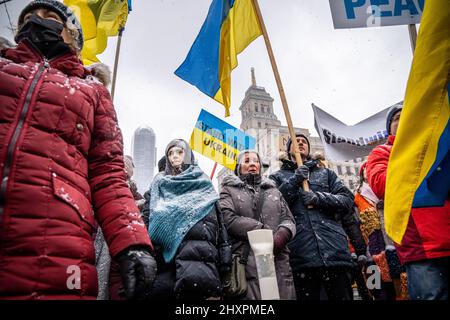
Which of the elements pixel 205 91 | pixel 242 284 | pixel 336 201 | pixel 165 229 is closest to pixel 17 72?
pixel 165 229

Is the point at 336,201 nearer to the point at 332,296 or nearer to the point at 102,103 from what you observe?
the point at 332,296

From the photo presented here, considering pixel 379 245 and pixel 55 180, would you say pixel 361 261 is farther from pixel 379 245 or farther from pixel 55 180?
pixel 55 180

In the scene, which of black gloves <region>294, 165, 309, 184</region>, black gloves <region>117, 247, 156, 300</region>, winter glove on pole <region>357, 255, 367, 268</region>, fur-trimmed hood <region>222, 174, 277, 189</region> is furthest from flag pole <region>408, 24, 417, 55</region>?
black gloves <region>117, 247, 156, 300</region>

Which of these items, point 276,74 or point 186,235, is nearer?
point 186,235

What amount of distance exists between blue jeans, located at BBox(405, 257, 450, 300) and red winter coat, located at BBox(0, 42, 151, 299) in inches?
67.4

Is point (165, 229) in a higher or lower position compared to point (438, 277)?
higher

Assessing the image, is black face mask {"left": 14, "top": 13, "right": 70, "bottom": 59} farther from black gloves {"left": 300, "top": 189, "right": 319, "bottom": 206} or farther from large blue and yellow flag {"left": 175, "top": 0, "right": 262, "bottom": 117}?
large blue and yellow flag {"left": 175, "top": 0, "right": 262, "bottom": 117}

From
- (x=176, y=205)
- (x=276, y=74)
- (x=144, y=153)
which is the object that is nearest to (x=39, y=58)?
(x=176, y=205)

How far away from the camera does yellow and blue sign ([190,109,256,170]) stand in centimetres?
695

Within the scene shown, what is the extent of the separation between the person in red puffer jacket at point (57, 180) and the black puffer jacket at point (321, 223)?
7.32 feet

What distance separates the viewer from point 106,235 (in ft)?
4.24

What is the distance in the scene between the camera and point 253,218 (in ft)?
10.8

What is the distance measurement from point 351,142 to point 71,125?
20.0ft

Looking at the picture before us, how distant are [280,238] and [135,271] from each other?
6.59 ft
